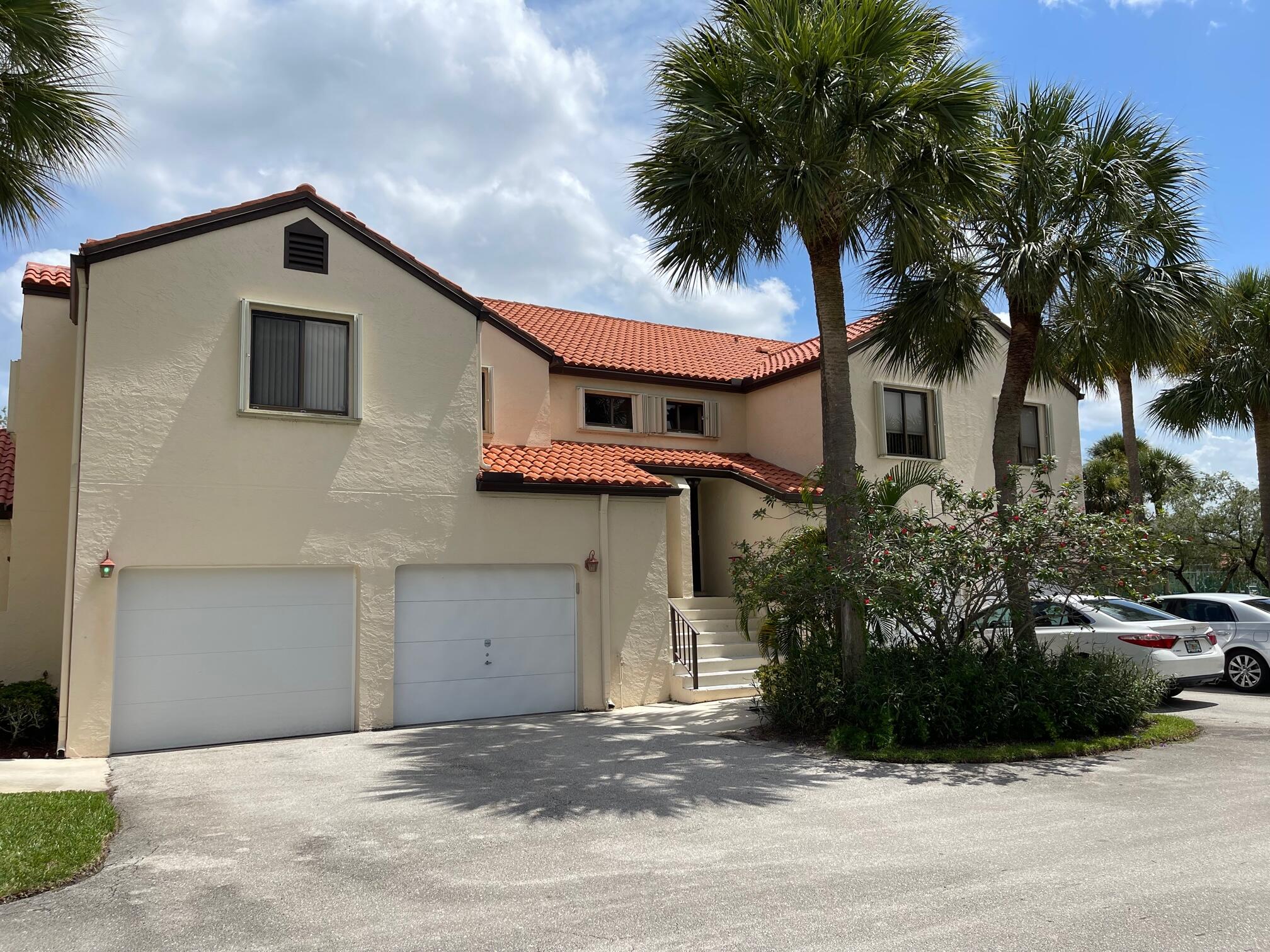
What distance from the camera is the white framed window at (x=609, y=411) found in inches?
740

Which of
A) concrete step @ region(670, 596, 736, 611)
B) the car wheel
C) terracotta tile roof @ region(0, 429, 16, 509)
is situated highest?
terracotta tile roof @ region(0, 429, 16, 509)

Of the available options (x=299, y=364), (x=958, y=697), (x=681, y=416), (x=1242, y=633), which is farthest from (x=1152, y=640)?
(x=299, y=364)

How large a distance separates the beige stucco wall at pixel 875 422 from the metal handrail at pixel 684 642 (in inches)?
205

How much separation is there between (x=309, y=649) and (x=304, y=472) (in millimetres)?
2308

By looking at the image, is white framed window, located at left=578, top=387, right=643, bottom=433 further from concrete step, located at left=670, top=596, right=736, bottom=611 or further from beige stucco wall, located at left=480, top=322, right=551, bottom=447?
concrete step, located at left=670, top=596, right=736, bottom=611

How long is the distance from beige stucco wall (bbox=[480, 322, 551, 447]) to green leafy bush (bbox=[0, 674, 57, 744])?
7562 millimetres

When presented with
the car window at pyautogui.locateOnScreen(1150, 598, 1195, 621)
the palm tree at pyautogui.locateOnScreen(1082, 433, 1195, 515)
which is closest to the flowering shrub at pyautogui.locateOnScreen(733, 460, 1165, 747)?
the car window at pyautogui.locateOnScreen(1150, 598, 1195, 621)

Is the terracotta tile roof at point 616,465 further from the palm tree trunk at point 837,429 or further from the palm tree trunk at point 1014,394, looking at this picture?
the palm tree trunk at point 1014,394

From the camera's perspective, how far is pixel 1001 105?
484 inches

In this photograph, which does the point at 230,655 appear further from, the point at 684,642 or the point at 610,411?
the point at 610,411

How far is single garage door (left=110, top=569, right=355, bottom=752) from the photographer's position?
11.3 m

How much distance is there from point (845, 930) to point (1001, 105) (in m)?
10.9

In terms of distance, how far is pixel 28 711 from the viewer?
1145 centimetres

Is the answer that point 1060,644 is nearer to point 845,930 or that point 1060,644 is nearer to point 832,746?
point 832,746
